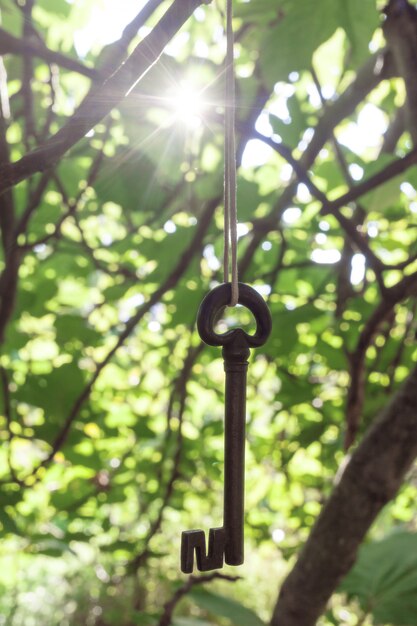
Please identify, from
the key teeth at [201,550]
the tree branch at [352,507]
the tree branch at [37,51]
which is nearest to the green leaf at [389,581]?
the tree branch at [352,507]

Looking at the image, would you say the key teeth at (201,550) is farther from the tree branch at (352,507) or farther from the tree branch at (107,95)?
the tree branch at (352,507)

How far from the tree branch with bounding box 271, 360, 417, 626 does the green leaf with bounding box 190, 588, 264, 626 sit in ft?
0.14

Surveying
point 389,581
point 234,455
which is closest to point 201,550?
point 234,455

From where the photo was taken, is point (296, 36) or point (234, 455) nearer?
point (234, 455)

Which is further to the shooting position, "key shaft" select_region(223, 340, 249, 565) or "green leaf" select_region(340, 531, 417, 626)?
"green leaf" select_region(340, 531, 417, 626)

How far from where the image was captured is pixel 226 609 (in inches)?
34.5

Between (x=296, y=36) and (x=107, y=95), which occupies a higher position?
(x=296, y=36)

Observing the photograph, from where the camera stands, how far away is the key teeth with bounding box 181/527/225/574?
0.34m

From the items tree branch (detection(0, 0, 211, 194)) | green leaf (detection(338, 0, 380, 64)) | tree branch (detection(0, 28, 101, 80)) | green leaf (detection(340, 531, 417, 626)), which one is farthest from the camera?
green leaf (detection(340, 531, 417, 626))

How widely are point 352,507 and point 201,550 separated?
50cm

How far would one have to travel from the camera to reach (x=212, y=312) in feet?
1.13

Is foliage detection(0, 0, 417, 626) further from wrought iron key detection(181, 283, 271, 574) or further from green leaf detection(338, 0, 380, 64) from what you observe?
wrought iron key detection(181, 283, 271, 574)

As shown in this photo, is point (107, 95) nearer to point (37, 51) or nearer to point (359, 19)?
point (37, 51)

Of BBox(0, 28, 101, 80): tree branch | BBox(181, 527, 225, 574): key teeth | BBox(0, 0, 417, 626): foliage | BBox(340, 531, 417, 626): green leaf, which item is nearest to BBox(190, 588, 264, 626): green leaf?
BBox(0, 0, 417, 626): foliage
